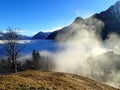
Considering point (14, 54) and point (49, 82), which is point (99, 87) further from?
point (14, 54)

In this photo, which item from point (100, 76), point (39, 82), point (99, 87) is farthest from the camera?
point (100, 76)

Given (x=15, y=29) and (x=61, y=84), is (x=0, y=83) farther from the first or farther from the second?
(x=15, y=29)

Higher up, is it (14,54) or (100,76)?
(14,54)

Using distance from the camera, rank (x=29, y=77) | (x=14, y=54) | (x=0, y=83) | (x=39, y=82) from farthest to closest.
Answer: (x=14, y=54) < (x=29, y=77) < (x=39, y=82) < (x=0, y=83)

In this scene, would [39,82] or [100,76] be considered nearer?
[39,82]

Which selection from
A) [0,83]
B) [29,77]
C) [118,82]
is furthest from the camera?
[118,82]

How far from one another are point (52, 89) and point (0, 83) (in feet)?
20.4

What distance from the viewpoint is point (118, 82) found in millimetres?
169375

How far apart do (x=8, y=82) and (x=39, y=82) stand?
4065 mm

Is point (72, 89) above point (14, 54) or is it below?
below

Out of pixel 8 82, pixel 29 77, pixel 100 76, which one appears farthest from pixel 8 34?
pixel 100 76

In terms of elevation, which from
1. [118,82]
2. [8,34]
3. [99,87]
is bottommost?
[118,82]

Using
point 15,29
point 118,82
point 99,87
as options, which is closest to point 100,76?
point 118,82

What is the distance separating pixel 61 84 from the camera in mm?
37156
